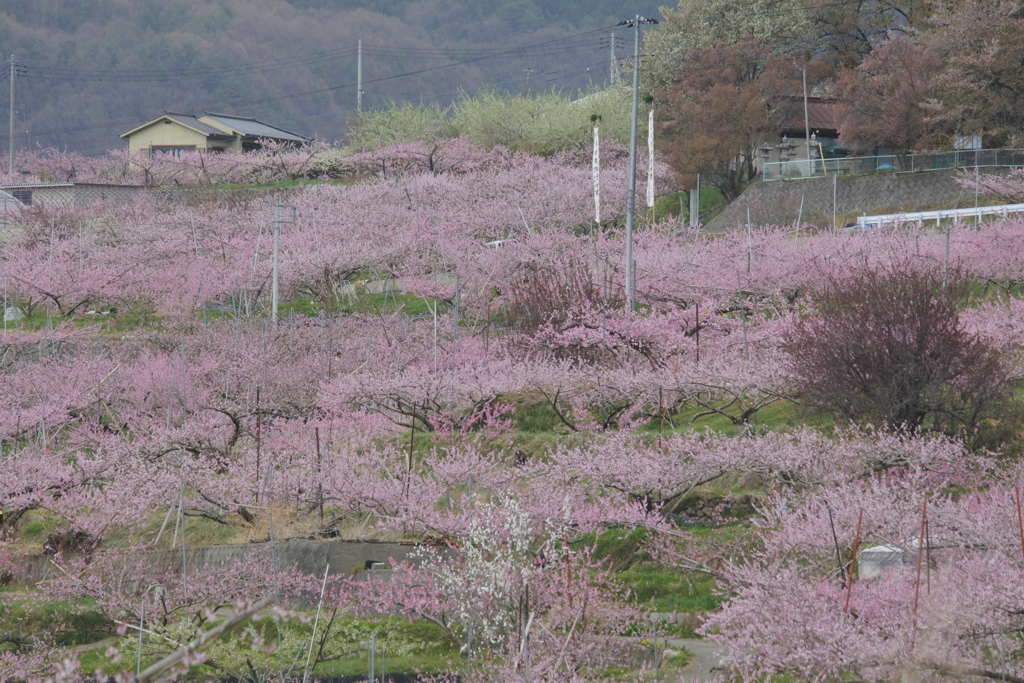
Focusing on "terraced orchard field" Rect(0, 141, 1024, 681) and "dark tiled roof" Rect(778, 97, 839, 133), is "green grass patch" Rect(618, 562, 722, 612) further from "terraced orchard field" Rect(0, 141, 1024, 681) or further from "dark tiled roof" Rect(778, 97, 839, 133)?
"dark tiled roof" Rect(778, 97, 839, 133)

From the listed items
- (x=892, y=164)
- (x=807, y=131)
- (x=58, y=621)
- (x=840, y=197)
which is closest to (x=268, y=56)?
(x=807, y=131)

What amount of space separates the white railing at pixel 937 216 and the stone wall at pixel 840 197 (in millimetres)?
2351

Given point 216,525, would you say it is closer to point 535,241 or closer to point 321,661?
point 321,661

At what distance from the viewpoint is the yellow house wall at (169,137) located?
2692 inches

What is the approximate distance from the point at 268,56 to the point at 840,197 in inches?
5421

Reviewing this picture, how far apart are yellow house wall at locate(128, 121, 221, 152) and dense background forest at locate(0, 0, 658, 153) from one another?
5671 centimetres

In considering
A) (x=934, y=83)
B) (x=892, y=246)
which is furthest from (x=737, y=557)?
(x=934, y=83)

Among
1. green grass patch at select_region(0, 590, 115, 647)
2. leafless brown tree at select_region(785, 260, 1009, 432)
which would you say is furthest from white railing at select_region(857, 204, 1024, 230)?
green grass patch at select_region(0, 590, 115, 647)

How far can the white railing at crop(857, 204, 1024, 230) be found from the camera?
33969 mm

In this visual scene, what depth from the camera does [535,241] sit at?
38.1 meters

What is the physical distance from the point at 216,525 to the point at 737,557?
347 inches

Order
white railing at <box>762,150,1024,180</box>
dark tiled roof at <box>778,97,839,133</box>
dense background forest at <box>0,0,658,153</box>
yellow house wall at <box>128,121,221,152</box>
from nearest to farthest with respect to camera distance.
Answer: white railing at <box>762,150,1024,180</box>
dark tiled roof at <box>778,97,839,133</box>
yellow house wall at <box>128,121,221,152</box>
dense background forest at <box>0,0,658,153</box>

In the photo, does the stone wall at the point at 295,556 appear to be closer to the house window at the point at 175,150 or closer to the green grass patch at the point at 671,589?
the green grass patch at the point at 671,589

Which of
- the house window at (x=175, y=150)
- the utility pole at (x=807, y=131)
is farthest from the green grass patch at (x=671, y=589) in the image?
the house window at (x=175, y=150)
